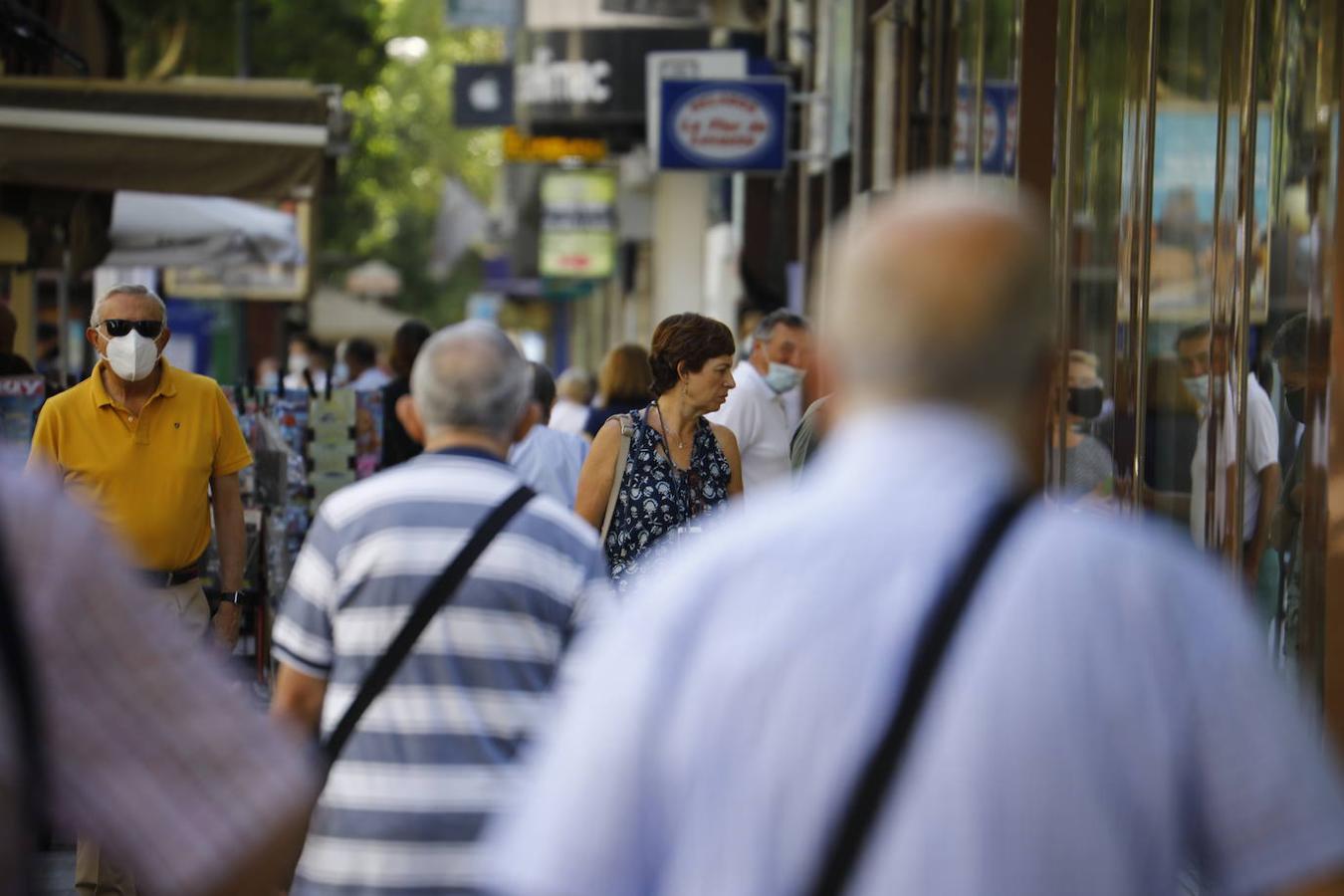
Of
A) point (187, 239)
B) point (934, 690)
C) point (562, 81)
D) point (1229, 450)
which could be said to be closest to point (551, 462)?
point (1229, 450)

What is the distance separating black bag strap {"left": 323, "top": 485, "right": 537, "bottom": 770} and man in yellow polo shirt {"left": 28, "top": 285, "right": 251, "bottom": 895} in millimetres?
3183

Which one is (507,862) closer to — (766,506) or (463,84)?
(766,506)

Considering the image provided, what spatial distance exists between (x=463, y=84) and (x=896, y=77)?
14.9m

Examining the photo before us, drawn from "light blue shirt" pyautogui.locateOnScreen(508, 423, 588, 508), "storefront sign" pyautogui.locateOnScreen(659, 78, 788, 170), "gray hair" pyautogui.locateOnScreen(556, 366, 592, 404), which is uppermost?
"storefront sign" pyautogui.locateOnScreen(659, 78, 788, 170)

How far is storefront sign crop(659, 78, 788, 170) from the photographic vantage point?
16.6m

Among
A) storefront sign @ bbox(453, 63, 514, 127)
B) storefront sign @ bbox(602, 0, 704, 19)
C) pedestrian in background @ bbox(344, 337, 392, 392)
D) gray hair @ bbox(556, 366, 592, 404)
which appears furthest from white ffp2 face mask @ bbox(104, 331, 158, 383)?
storefront sign @ bbox(453, 63, 514, 127)

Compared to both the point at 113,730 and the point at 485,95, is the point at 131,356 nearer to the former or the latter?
the point at 113,730

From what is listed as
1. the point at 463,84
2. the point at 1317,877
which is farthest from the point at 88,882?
the point at 463,84

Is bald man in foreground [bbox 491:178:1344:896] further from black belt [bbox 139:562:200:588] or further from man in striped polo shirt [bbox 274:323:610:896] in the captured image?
black belt [bbox 139:562:200:588]

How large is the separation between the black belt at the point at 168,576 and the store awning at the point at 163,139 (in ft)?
11.5

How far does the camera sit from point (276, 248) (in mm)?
15070

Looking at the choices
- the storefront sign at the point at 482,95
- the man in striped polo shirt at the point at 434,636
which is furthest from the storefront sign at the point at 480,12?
the man in striped polo shirt at the point at 434,636

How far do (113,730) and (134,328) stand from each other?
5.13 meters

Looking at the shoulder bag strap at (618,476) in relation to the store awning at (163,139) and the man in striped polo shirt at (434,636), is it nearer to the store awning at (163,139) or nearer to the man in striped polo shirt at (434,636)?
the man in striped polo shirt at (434,636)
